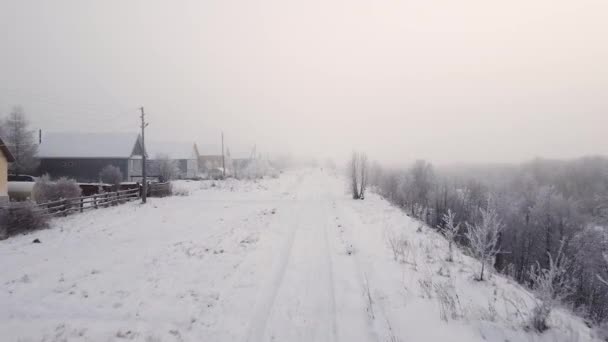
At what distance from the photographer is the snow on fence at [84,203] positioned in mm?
16172

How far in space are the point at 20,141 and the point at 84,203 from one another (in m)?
29.2

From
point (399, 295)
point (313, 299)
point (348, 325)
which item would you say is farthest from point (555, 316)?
point (313, 299)

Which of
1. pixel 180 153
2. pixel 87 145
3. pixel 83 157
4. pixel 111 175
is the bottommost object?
pixel 111 175

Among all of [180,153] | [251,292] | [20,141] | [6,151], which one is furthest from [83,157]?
[251,292]

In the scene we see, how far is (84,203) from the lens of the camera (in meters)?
19.8

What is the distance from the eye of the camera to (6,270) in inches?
319

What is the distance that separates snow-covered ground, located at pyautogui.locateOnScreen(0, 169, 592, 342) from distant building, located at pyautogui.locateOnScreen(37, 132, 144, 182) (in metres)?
33.5

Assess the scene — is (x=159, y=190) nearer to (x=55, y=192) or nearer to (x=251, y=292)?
(x=55, y=192)

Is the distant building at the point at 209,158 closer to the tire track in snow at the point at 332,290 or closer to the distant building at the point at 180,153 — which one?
the distant building at the point at 180,153

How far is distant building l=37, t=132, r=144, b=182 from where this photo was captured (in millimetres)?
41500

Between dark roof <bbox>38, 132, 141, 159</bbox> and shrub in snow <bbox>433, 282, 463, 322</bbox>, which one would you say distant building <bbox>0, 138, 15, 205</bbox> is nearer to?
dark roof <bbox>38, 132, 141, 159</bbox>

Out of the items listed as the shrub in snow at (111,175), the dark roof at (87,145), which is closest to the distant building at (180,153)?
the dark roof at (87,145)

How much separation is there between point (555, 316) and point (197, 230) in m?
12.3

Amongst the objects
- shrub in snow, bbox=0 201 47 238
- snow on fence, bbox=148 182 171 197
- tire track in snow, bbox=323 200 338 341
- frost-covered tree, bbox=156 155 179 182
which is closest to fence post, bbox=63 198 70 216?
shrub in snow, bbox=0 201 47 238
